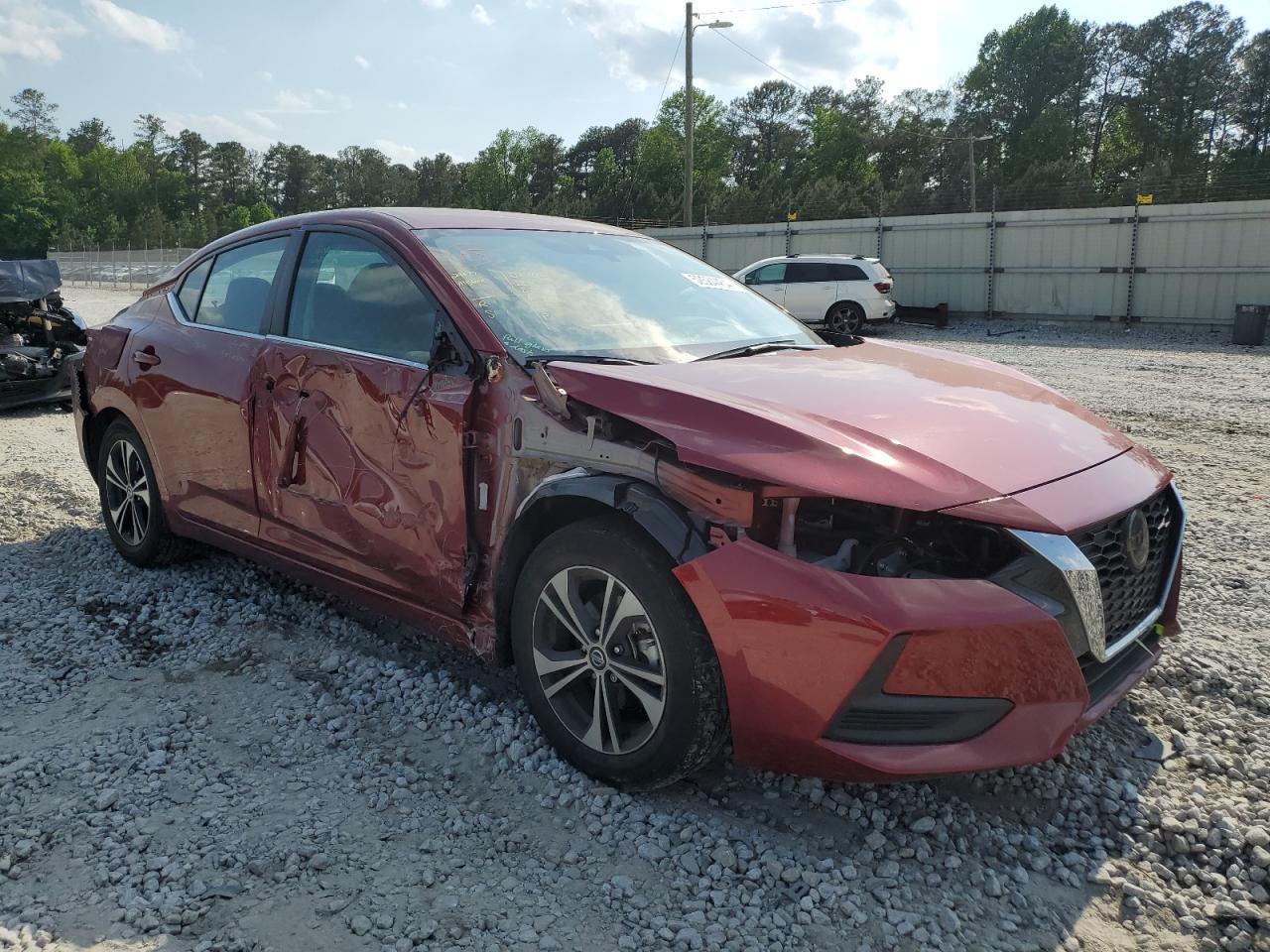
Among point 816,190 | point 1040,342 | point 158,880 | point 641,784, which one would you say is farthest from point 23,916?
point 816,190

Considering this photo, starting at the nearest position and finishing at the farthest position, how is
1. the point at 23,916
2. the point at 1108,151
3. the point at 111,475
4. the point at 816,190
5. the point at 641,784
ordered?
1. the point at 23,916
2. the point at 641,784
3. the point at 111,475
4. the point at 816,190
5. the point at 1108,151

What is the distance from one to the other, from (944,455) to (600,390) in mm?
959

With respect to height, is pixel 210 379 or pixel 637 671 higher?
pixel 210 379

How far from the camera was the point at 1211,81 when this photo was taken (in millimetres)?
60812

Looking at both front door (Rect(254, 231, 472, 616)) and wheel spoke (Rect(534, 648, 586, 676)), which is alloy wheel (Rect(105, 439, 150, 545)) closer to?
front door (Rect(254, 231, 472, 616))

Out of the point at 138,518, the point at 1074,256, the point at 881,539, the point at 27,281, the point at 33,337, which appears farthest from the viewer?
the point at 1074,256

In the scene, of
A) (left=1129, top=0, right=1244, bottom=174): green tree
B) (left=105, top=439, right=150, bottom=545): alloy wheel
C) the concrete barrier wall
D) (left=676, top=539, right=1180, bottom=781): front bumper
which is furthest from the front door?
(left=1129, top=0, right=1244, bottom=174): green tree

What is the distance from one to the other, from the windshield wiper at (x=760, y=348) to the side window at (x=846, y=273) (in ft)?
55.1

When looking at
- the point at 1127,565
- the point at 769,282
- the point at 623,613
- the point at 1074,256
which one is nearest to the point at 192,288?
the point at 623,613

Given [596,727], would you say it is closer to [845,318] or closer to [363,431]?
[363,431]

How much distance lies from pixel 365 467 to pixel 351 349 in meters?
0.44

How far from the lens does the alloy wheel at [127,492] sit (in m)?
4.67

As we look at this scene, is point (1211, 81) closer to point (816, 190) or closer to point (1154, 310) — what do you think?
point (816, 190)

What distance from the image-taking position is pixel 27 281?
9.73 meters
